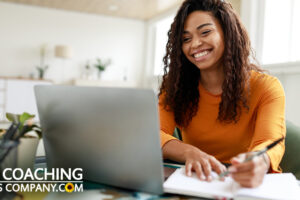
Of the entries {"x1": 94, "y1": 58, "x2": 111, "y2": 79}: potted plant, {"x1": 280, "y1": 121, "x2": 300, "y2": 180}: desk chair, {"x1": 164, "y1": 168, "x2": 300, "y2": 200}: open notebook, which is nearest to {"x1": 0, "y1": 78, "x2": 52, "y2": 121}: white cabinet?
{"x1": 94, "y1": 58, "x2": 111, "y2": 79}: potted plant

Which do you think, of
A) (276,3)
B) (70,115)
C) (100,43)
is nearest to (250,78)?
(70,115)

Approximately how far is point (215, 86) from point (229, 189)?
0.80 m

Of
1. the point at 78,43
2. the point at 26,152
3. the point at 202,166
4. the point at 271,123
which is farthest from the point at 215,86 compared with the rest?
the point at 78,43

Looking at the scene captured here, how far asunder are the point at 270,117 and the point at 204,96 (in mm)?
377

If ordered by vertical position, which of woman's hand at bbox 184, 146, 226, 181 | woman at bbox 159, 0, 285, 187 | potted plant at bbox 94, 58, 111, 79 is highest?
potted plant at bbox 94, 58, 111, 79

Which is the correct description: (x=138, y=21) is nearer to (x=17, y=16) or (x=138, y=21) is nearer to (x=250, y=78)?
(x=17, y=16)

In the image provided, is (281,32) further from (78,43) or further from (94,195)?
(78,43)

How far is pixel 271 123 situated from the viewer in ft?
3.02

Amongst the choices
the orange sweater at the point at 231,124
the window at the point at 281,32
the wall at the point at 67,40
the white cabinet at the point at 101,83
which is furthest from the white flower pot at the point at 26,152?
the wall at the point at 67,40

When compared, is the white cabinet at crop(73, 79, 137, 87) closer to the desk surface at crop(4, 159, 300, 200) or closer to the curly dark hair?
the curly dark hair

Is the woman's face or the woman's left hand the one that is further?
the woman's face

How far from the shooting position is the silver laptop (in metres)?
0.52

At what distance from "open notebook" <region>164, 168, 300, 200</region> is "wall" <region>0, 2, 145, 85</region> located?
618 centimetres

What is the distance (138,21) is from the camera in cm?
693
